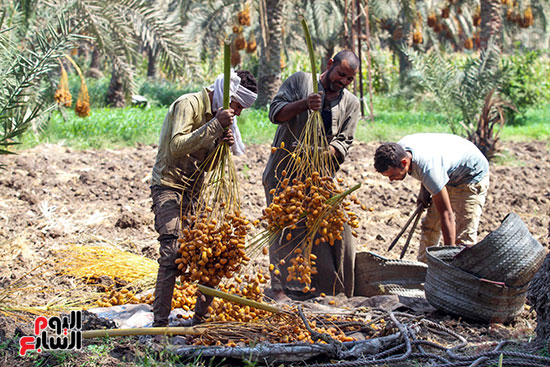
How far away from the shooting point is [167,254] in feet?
13.2

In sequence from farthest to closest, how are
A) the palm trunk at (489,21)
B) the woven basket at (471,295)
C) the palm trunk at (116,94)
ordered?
1. the palm trunk at (116,94)
2. the palm trunk at (489,21)
3. the woven basket at (471,295)

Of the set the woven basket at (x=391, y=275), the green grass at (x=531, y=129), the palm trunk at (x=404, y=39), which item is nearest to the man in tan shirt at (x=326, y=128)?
the woven basket at (x=391, y=275)

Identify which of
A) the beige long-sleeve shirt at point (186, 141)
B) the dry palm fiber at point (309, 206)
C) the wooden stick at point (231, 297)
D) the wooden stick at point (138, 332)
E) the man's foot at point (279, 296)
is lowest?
the man's foot at point (279, 296)

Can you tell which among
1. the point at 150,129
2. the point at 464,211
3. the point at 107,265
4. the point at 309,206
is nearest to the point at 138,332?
the point at 309,206

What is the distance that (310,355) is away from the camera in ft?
12.3

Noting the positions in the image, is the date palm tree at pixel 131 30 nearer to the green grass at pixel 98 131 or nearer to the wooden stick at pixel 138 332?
the green grass at pixel 98 131

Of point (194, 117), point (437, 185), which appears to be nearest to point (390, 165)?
point (437, 185)

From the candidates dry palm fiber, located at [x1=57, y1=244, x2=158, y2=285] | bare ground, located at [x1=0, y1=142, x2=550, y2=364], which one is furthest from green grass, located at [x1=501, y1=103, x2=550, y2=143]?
dry palm fiber, located at [x1=57, y1=244, x2=158, y2=285]

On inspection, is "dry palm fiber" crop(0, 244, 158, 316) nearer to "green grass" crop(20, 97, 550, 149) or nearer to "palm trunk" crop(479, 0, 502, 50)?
"green grass" crop(20, 97, 550, 149)

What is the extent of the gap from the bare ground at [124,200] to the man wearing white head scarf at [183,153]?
6.73 ft

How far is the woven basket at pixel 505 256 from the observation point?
4.66m

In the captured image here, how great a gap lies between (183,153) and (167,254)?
0.63 metres

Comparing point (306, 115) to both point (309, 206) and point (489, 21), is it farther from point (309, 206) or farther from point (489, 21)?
point (489, 21)

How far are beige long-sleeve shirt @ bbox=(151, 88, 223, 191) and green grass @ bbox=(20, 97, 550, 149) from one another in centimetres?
652
